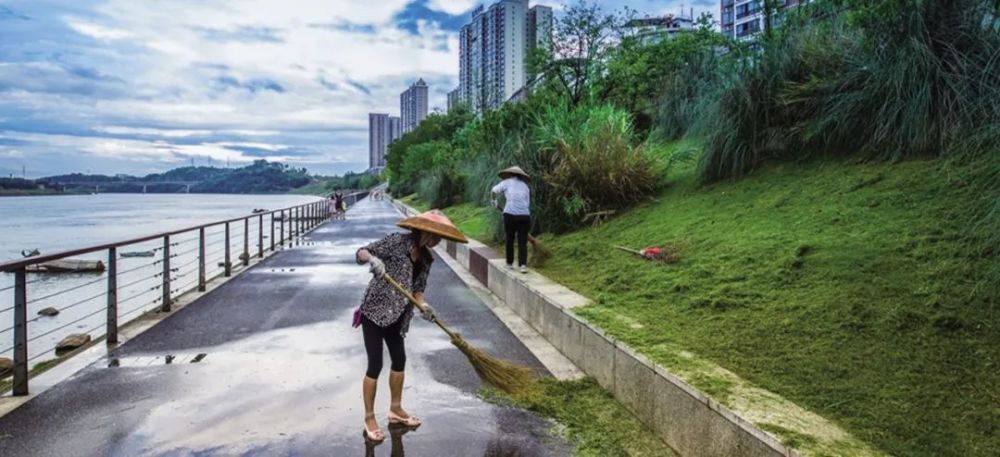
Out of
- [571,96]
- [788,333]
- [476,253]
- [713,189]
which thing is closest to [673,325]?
[788,333]

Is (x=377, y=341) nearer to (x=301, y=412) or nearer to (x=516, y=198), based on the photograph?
(x=301, y=412)

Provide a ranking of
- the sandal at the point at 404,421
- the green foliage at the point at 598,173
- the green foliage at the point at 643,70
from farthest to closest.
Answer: the green foliage at the point at 643,70 → the green foliage at the point at 598,173 → the sandal at the point at 404,421

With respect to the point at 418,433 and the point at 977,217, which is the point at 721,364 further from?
the point at 977,217

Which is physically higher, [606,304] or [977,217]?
[977,217]

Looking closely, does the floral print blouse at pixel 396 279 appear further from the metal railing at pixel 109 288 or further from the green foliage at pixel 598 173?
the green foliage at pixel 598 173

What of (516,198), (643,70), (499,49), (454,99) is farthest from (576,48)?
(454,99)

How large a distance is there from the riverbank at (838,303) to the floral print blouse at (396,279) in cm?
157

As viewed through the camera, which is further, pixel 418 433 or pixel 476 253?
pixel 476 253

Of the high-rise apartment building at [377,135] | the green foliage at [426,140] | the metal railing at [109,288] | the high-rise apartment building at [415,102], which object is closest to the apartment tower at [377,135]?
the high-rise apartment building at [377,135]

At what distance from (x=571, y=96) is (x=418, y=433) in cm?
1834

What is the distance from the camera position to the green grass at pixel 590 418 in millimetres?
3980

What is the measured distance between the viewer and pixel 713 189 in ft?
31.3

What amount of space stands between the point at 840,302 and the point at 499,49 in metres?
46.7

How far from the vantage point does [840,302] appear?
457 cm
